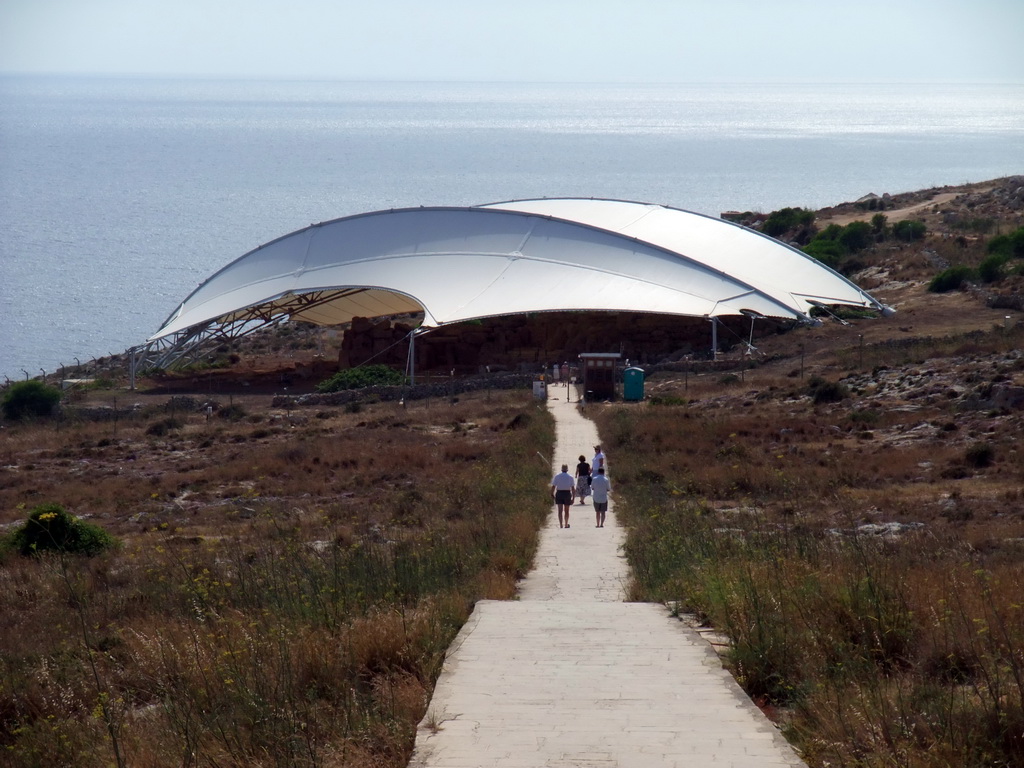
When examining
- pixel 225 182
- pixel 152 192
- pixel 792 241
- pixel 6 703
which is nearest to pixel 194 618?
pixel 6 703

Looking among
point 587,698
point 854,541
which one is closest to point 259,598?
point 587,698

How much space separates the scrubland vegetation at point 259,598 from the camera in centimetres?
671

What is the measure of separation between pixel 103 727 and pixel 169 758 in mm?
1407

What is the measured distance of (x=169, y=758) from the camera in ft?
20.6

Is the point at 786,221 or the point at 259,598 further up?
the point at 786,221

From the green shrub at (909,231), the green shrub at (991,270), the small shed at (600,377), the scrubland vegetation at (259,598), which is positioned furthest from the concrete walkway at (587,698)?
the green shrub at (909,231)

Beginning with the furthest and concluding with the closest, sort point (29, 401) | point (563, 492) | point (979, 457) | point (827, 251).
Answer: point (827, 251)
point (29, 401)
point (979, 457)
point (563, 492)

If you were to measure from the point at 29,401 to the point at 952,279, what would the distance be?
114 feet

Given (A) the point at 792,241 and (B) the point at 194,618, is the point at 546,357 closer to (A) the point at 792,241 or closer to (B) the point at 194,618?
(A) the point at 792,241

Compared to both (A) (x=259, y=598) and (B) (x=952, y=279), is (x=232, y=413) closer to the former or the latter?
(A) (x=259, y=598)

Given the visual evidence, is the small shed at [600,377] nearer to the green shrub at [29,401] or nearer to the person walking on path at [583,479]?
the person walking on path at [583,479]

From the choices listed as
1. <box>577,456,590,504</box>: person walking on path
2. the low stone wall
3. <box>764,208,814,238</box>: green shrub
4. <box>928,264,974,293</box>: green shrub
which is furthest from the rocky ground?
<box>764,208,814,238</box>: green shrub

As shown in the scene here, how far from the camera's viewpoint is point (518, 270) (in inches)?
1670

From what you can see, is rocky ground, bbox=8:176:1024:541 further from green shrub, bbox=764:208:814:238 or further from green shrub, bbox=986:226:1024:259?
green shrub, bbox=764:208:814:238
